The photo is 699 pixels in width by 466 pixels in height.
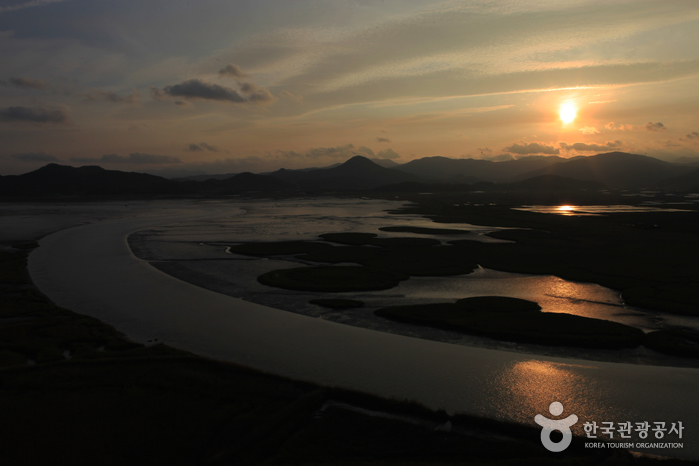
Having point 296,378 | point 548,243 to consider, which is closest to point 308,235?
point 548,243

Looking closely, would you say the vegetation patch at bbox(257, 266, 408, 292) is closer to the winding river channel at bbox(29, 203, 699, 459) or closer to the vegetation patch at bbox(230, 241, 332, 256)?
the winding river channel at bbox(29, 203, 699, 459)

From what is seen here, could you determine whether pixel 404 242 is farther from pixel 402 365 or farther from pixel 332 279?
pixel 402 365

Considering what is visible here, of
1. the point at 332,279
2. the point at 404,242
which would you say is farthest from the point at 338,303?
the point at 404,242

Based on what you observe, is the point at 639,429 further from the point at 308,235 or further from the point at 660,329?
the point at 308,235

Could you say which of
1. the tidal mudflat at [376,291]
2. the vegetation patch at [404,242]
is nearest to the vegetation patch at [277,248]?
the tidal mudflat at [376,291]

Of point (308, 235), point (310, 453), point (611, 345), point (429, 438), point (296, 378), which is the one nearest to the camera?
point (310, 453)

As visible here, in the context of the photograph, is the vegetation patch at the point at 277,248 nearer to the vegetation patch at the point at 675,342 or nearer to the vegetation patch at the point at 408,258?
the vegetation patch at the point at 408,258

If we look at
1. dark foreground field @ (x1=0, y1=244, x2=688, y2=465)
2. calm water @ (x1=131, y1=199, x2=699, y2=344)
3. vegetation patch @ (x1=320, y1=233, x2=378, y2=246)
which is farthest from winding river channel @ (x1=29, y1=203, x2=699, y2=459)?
vegetation patch @ (x1=320, y1=233, x2=378, y2=246)
